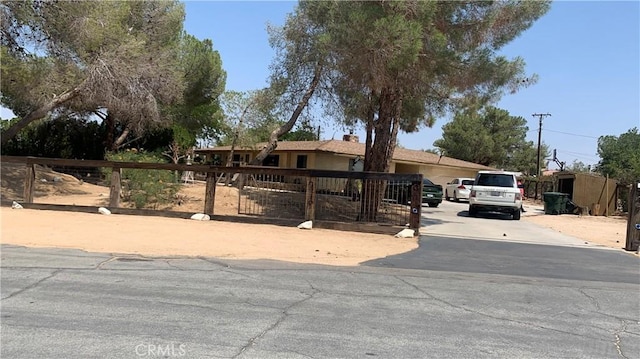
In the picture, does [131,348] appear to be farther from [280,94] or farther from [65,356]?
[280,94]

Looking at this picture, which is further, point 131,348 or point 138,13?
point 138,13

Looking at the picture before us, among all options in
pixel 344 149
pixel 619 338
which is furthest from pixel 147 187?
pixel 344 149

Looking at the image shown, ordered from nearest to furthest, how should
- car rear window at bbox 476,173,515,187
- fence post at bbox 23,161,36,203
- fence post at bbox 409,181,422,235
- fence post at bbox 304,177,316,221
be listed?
fence post at bbox 409,181,422,235 → fence post at bbox 304,177,316,221 → fence post at bbox 23,161,36,203 → car rear window at bbox 476,173,515,187

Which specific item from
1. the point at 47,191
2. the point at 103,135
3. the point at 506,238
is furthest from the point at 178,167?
the point at 103,135

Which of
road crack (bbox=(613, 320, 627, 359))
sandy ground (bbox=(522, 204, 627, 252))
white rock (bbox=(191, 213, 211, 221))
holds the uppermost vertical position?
sandy ground (bbox=(522, 204, 627, 252))

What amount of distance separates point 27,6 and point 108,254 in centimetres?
1314

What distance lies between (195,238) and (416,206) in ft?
18.0

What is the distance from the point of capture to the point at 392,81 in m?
15.7

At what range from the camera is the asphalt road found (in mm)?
4914

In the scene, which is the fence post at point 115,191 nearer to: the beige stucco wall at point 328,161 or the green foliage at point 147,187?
the green foliage at point 147,187

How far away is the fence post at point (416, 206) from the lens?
13344 millimetres

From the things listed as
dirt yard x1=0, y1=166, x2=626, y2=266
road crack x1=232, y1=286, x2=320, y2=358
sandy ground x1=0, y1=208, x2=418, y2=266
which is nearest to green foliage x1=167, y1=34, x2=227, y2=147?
dirt yard x1=0, y1=166, x2=626, y2=266

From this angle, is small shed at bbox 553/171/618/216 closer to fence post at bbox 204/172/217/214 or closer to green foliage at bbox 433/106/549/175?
fence post at bbox 204/172/217/214

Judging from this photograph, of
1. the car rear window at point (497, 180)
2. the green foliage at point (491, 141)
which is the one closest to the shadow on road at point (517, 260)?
the car rear window at point (497, 180)
